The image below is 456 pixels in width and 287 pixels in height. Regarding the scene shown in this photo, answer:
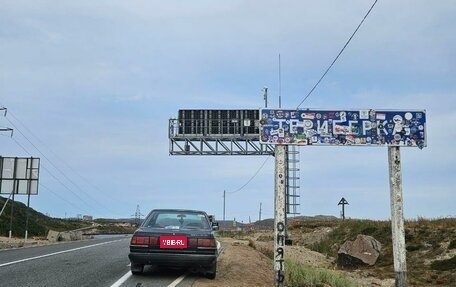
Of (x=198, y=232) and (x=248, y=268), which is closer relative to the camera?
(x=198, y=232)

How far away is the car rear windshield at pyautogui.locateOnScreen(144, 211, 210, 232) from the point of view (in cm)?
1099

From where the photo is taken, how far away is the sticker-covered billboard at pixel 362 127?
11570mm

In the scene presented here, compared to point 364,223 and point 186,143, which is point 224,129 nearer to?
point 186,143

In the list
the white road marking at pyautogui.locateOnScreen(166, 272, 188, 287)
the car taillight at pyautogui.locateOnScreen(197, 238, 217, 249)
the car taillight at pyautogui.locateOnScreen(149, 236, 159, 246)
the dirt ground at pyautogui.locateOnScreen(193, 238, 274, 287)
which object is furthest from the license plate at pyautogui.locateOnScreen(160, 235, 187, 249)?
the dirt ground at pyautogui.locateOnScreen(193, 238, 274, 287)

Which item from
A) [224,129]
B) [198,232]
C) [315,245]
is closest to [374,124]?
[198,232]

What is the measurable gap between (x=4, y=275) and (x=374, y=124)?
8771 mm

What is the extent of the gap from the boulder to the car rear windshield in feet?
59.2

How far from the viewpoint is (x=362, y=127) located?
11.7 m

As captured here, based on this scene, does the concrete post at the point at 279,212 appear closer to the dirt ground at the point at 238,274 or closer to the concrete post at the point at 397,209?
the dirt ground at the point at 238,274

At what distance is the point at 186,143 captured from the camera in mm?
34438

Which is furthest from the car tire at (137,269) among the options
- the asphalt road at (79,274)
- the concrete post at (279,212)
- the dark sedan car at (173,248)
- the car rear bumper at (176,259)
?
the concrete post at (279,212)

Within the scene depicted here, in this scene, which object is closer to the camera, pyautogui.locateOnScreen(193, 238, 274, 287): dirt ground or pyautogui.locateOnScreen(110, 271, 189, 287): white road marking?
pyautogui.locateOnScreen(110, 271, 189, 287): white road marking

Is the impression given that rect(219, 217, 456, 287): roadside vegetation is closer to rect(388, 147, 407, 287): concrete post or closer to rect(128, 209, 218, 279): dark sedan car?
rect(388, 147, 407, 287): concrete post

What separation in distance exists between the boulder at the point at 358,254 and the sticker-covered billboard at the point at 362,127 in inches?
683
